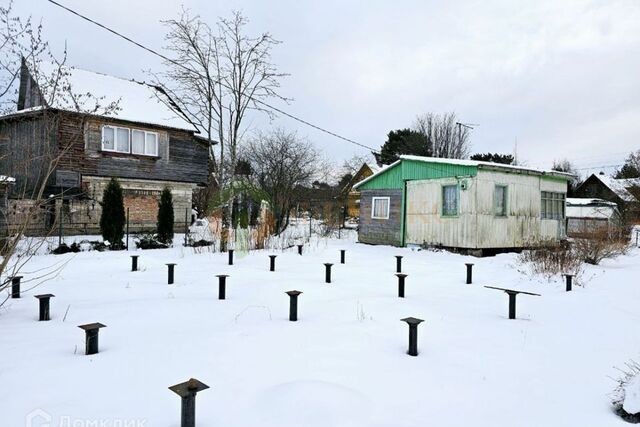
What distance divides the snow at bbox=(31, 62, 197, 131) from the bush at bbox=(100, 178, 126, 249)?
5715 mm

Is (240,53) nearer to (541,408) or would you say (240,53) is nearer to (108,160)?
(108,160)

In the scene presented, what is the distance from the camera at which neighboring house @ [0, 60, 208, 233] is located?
19.2m

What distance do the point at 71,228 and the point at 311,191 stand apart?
603 inches

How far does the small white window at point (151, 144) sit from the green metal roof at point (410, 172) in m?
10.7

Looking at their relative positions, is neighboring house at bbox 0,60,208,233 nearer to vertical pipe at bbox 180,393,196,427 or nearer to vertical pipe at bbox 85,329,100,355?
vertical pipe at bbox 85,329,100,355

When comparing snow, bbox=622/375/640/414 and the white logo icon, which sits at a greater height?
snow, bbox=622/375/640/414

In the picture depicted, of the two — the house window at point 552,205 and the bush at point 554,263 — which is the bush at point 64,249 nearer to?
the bush at point 554,263

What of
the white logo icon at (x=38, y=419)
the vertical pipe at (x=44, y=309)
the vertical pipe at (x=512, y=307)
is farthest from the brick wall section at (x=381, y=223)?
the white logo icon at (x=38, y=419)

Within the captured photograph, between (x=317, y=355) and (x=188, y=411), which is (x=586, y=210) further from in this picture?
(x=188, y=411)

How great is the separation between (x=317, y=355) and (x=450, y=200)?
1210 cm

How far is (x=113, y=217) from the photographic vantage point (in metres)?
15.7

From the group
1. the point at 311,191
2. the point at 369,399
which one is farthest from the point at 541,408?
the point at 311,191

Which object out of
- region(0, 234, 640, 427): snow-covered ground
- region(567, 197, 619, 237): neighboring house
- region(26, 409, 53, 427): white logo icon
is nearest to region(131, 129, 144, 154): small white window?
region(0, 234, 640, 427): snow-covered ground

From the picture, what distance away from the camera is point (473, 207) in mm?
14641
